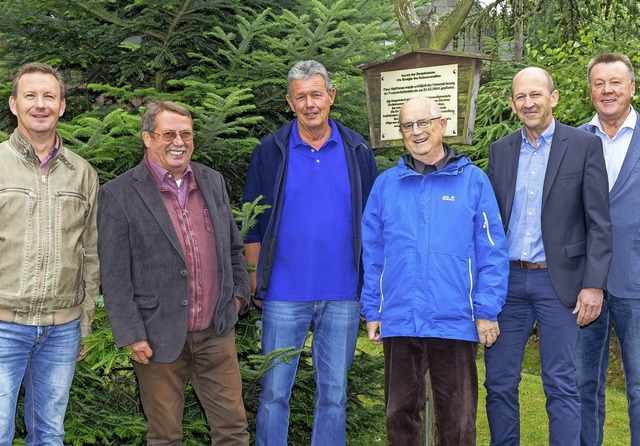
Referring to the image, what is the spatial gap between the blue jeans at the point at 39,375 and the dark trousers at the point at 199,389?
1.27 feet

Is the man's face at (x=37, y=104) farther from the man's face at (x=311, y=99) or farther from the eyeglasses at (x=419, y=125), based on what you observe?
the eyeglasses at (x=419, y=125)

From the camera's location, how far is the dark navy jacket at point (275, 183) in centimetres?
481

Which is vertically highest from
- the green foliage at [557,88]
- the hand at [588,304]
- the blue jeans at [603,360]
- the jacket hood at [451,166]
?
the green foliage at [557,88]

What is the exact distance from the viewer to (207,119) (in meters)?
4.58

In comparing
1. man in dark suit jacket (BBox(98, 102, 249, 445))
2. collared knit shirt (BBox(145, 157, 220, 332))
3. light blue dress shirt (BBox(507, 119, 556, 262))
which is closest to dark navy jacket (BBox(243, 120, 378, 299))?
man in dark suit jacket (BBox(98, 102, 249, 445))

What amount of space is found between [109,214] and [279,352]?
1273 millimetres

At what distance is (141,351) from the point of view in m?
4.09

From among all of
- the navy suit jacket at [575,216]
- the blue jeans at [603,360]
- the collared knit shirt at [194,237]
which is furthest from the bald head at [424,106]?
the blue jeans at [603,360]

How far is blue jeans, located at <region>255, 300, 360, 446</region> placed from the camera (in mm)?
4816

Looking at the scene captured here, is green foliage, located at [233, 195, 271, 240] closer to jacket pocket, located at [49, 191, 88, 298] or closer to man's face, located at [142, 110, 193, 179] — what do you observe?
man's face, located at [142, 110, 193, 179]

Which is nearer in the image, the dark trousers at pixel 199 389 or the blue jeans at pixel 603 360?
the dark trousers at pixel 199 389

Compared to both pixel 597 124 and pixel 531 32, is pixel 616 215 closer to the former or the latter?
pixel 597 124

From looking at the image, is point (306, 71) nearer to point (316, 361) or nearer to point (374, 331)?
point (374, 331)

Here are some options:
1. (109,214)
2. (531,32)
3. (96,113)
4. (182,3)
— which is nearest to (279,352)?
(109,214)
